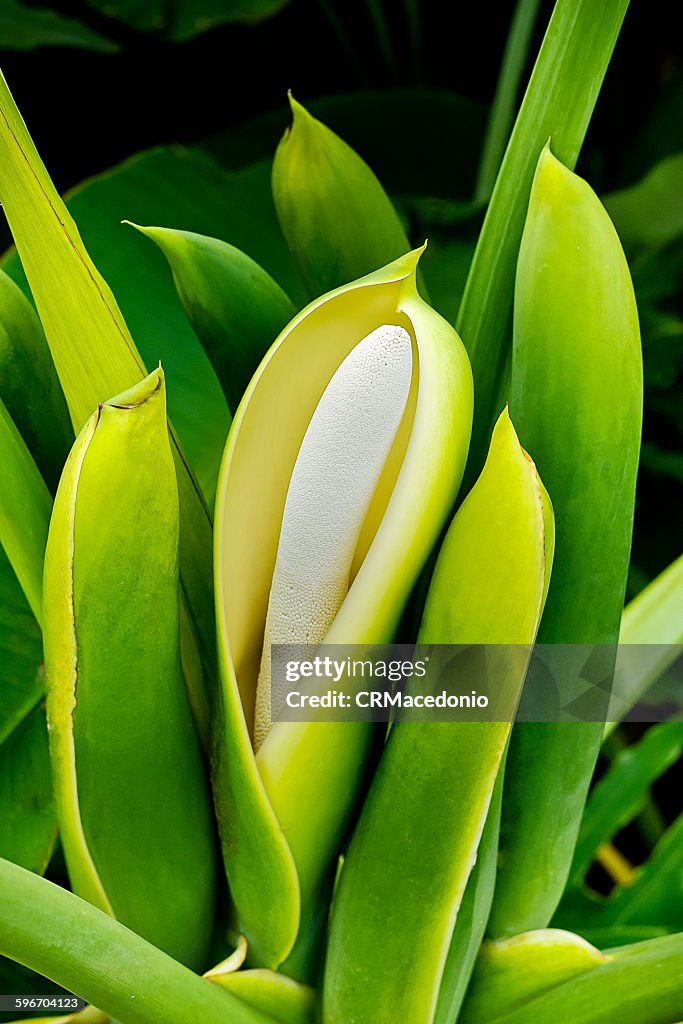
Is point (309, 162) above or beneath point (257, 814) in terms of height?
above

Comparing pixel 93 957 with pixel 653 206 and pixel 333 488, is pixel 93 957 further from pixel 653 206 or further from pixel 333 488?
pixel 653 206

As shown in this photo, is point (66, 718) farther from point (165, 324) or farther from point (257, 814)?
point (165, 324)

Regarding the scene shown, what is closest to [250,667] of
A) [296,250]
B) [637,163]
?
[296,250]

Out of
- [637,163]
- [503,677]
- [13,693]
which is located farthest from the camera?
[637,163]

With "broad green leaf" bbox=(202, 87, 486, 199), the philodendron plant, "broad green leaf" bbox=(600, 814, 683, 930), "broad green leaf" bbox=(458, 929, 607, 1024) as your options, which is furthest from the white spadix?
"broad green leaf" bbox=(202, 87, 486, 199)

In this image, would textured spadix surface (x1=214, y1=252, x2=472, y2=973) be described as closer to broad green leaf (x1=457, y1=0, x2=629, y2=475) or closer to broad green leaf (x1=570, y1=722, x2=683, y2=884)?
broad green leaf (x1=457, y1=0, x2=629, y2=475)

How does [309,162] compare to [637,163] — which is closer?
[309,162]

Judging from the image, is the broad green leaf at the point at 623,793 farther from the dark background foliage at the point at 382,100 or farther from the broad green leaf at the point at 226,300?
the broad green leaf at the point at 226,300

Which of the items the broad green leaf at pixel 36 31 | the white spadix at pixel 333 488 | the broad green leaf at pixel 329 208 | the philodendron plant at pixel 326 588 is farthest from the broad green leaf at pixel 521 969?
the broad green leaf at pixel 36 31
